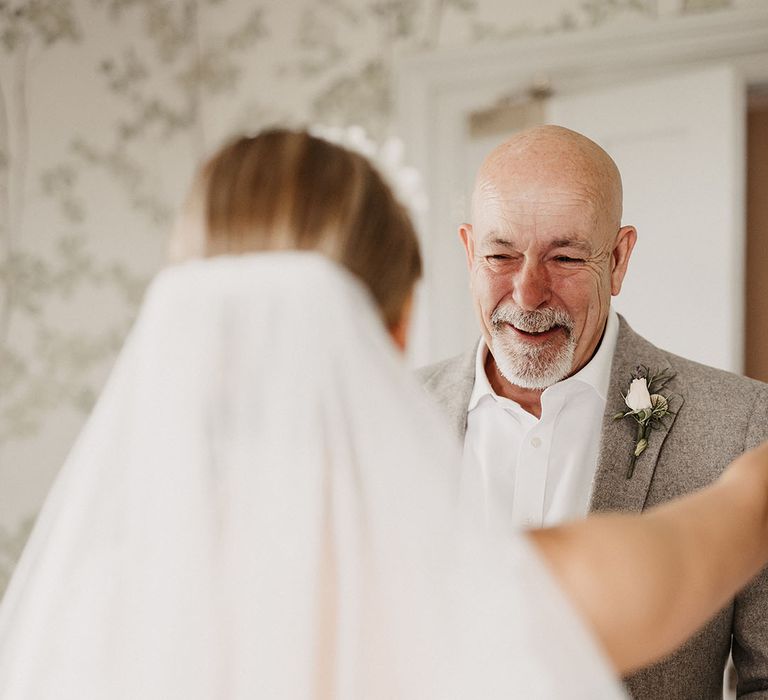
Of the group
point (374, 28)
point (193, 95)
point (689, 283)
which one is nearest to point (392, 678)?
point (689, 283)

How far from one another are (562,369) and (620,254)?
0.34 meters

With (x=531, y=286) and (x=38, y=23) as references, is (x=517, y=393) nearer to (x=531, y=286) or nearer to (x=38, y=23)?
(x=531, y=286)

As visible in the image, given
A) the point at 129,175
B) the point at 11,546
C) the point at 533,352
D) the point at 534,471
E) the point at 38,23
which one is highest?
the point at 38,23

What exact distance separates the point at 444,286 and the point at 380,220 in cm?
260

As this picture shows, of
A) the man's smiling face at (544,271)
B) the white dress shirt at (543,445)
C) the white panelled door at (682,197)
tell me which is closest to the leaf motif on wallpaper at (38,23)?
the white panelled door at (682,197)

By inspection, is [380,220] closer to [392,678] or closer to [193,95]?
[392,678]

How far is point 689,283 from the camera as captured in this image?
325 cm

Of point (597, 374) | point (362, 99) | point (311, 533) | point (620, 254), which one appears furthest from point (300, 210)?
point (362, 99)

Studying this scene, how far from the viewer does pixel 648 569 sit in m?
1.00

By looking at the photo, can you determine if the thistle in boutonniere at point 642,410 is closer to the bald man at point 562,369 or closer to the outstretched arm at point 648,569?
the bald man at point 562,369

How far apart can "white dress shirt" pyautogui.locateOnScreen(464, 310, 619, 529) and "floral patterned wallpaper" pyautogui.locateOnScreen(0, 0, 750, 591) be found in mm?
1846

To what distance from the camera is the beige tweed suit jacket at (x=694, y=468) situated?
1.63m

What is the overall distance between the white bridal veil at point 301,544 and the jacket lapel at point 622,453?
75 cm

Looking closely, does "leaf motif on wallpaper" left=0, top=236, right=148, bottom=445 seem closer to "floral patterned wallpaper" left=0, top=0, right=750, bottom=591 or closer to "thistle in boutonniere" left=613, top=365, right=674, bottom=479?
"floral patterned wallpaper" left=0, top=0, right=750, bottom=591
